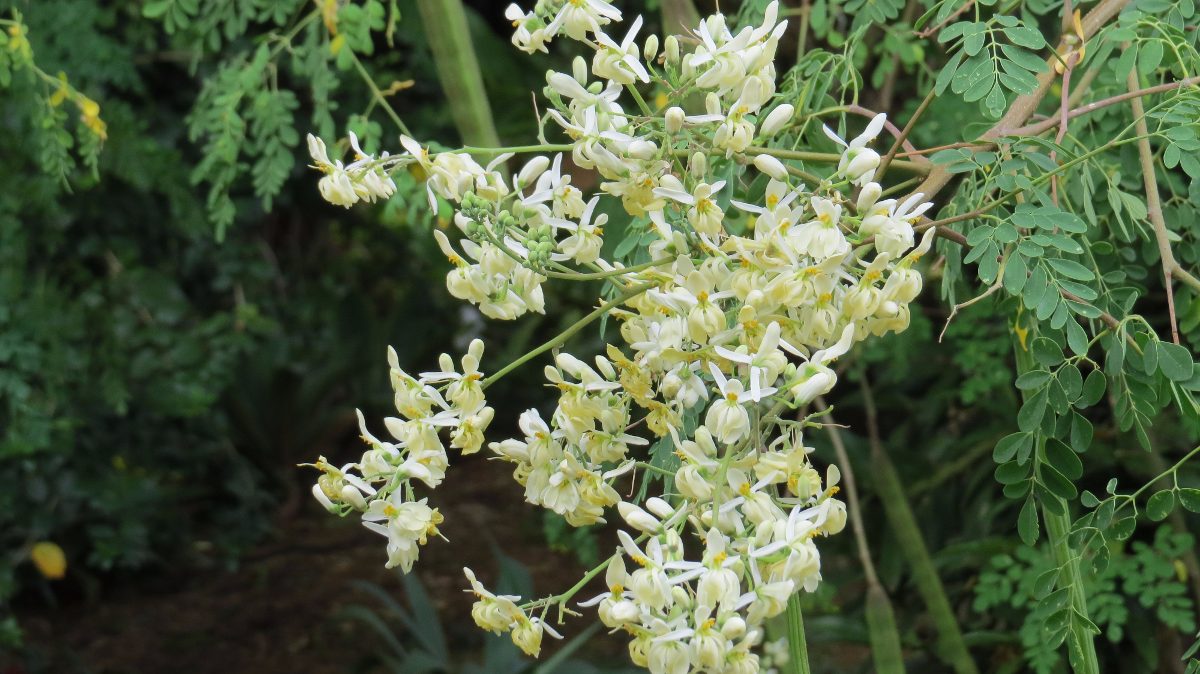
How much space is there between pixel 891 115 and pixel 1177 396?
178 centimetres

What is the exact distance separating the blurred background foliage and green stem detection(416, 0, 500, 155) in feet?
0.31

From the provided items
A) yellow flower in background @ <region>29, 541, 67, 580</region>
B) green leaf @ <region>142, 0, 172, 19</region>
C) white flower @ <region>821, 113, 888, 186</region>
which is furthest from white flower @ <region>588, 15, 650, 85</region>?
yellow flower in background @ <region>29, 541, 67, 580</region>

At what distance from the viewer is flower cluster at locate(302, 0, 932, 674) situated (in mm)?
722

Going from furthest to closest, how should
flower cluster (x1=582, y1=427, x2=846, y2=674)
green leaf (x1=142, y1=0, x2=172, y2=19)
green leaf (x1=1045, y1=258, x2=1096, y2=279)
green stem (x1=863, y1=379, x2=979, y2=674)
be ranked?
green stem (x1=863, y1=379, x2=979, y2=674) < green leaf (x1=142, y1=0, x2=172, y2=19) < green leaf (x1=1045, y1=258, x2=1096, y2=279) < flower cluster (x1=582, y1=427, x2=846, y2=674)

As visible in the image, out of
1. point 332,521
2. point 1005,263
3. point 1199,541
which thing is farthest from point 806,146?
point 332,521

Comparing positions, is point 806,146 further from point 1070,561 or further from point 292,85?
point 292,85

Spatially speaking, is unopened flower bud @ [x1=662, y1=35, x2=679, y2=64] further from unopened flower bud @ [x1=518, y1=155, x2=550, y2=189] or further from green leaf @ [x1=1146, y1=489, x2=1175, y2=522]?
green leaf @ [x1=1146, y1=489, x2=1175, y2=522]

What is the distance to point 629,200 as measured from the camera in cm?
85

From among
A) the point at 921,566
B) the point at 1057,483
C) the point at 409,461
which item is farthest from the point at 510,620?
the point at 921,566

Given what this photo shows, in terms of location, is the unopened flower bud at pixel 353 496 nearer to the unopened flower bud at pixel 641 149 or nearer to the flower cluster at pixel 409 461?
the flower cluster at pixel 409 461

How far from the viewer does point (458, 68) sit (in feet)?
5.33

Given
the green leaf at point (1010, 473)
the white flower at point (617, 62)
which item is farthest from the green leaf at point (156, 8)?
the green leaf at point (1010, 473)

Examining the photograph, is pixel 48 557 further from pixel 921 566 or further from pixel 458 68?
pixel 921 566

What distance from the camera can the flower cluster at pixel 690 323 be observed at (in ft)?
2.37
